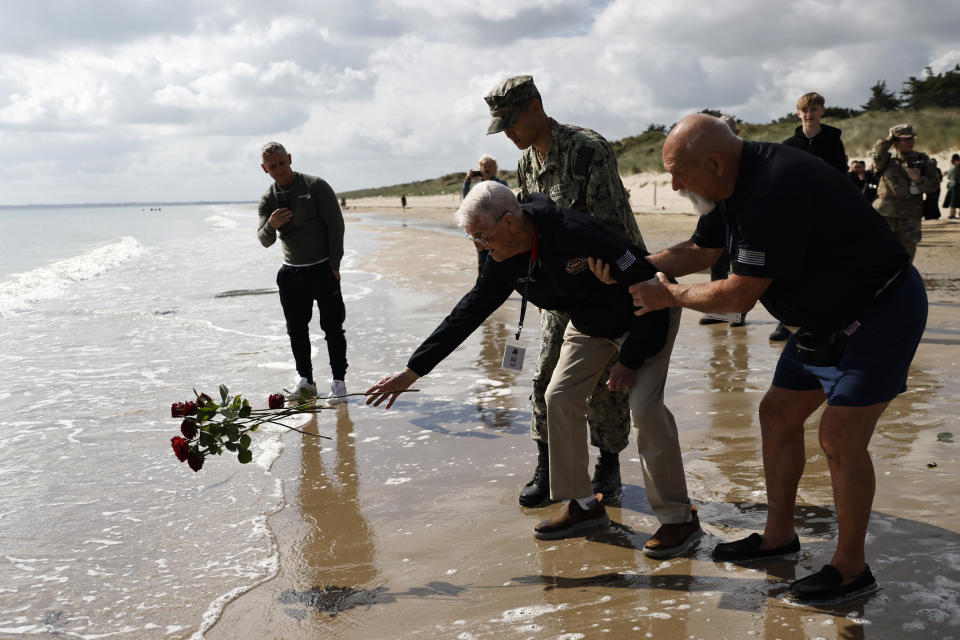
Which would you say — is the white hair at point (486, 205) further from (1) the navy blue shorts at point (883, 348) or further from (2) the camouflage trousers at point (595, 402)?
(1) the navy blue shorts at point (883, 348)

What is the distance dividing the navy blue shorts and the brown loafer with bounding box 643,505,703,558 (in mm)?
976

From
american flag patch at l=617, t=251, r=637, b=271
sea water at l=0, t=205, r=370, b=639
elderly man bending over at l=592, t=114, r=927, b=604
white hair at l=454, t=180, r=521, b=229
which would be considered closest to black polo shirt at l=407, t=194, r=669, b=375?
american flag patch at l=617, t=251, r=637, b=271

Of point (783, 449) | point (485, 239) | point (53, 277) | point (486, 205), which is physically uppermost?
point (486, 205)

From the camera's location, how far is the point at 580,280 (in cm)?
342

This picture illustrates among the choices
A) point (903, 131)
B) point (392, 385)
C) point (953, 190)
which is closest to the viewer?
point (392, 385)

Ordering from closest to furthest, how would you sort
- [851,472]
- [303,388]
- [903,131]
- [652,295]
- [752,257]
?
[752,257] → [851,472] → [652,295] → [303,388] → [903,131]

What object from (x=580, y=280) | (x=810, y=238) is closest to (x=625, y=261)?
(x=580, y=280)

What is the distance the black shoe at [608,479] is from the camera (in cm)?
422

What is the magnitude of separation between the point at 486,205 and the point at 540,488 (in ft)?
5.71

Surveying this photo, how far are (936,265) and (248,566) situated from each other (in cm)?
1369

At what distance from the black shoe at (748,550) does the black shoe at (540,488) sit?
3.59ft

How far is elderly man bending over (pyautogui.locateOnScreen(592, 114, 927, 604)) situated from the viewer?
2.67 m

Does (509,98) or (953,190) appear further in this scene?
(953,190)

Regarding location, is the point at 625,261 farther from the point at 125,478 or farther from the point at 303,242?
the point at 303,242
